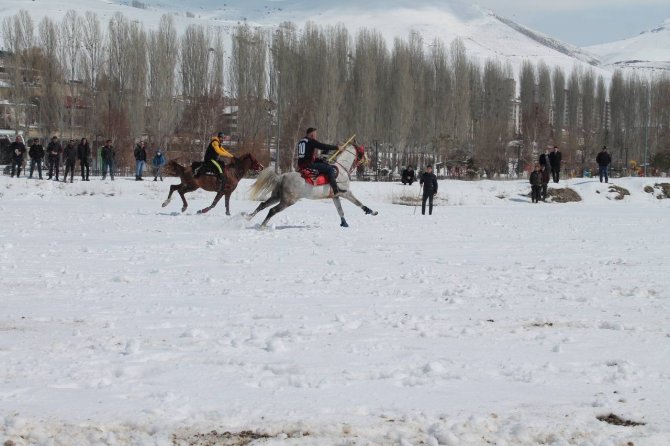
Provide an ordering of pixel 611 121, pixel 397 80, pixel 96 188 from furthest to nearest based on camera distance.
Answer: pixel 611 121
pixel 397 80
pixel 96 188

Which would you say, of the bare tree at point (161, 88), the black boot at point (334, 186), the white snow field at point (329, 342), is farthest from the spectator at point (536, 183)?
the bare tree at point (161, 88)

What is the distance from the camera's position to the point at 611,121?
83.3 m

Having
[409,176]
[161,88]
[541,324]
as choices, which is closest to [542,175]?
[409,176]

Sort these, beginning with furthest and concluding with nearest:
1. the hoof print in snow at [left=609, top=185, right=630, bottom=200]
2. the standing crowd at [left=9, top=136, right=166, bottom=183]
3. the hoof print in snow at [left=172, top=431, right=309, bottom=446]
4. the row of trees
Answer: the row of trees → the hoof print in snow at [left=609, top=185, right=630, bottom=200] → the standing crowd at [left=9, top=136, right=166, bottom=183] → the hoof print in snow at [left=172, top=431, right=309, bottom=446]

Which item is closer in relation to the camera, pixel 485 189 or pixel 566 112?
pixel 485 189

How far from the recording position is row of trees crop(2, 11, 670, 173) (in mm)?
52000

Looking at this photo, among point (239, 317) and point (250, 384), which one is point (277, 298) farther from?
point (250, 384)

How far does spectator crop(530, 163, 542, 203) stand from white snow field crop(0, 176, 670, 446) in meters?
16.4

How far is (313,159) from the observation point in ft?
55.5

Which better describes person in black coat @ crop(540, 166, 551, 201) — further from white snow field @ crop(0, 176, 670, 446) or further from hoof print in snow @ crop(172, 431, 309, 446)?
hoof print in snow @ crop(172, 431, 309, 446)

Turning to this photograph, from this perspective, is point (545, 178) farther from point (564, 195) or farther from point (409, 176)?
point (409, 176)

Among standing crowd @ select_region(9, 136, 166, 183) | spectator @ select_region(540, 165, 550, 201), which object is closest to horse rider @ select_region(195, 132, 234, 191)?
standing crowd @ select_region(9, 136, 166, 183)

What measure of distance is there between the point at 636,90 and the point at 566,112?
24.1ft

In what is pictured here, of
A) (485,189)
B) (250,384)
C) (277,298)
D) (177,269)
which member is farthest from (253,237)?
(485,189)
